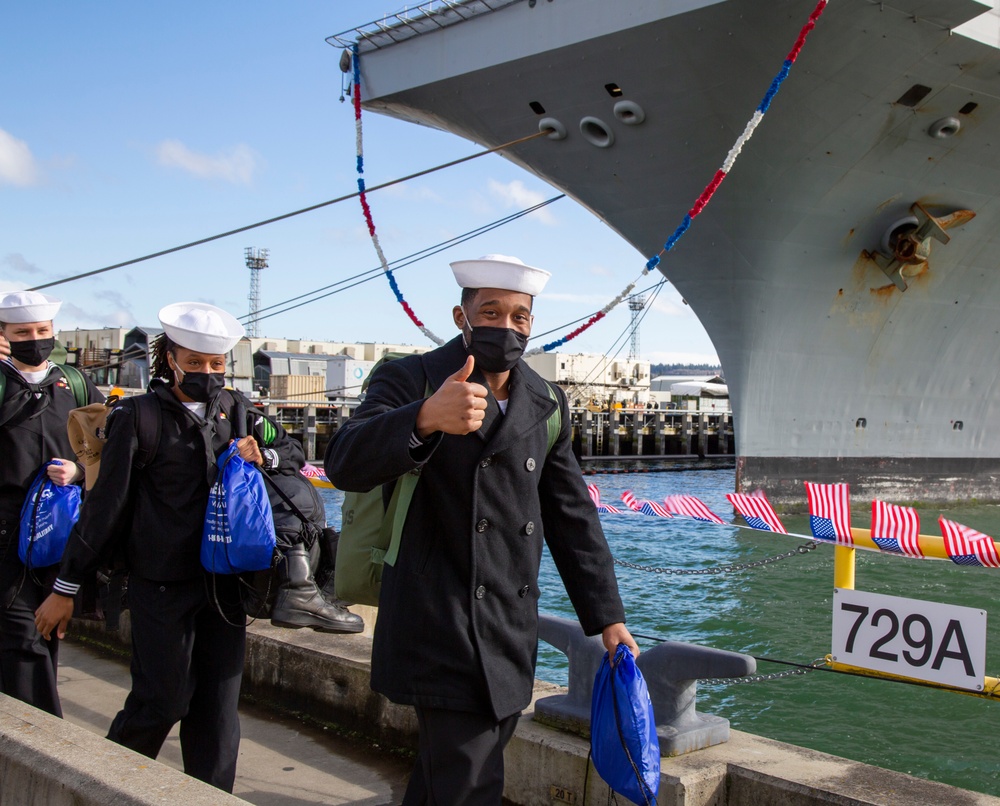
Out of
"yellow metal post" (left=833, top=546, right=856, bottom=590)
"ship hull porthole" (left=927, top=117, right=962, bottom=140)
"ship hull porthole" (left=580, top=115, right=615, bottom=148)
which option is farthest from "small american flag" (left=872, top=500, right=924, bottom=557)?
"ship hull porthole" (left=927, top=117, right=962, bottom=140)

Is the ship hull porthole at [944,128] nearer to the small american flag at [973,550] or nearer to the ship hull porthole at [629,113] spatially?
the ship hull porthole at [629,113]

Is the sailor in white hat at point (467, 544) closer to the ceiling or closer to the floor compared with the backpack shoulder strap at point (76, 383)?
closer to the floor

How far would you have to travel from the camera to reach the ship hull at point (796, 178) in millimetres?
10609

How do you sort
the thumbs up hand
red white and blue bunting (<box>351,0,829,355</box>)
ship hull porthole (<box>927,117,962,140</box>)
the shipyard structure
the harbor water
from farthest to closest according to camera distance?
1. the shipyard structure
2. ship hull porthole (<box>927,117,962,140</box>)
3. red white and blue bunting (<box>351,0,829,355</box>)
4. the harbor water
5. the thumbs up hand

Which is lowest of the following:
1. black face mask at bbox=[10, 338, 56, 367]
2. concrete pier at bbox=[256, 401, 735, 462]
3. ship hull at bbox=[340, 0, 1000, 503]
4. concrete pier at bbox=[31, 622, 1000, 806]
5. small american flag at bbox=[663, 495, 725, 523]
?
concrete pier at bbox=[31, 622, 1000, 806]

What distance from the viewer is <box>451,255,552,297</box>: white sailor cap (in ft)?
6.95

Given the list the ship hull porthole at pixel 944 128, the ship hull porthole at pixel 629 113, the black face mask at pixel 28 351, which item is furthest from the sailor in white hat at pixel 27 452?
the ship hull porthole at pixel 944 128

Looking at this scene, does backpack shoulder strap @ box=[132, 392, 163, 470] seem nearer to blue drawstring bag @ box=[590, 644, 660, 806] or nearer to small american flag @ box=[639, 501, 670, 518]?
blue drawstring bag @ box=[590, 644, 660, 806]

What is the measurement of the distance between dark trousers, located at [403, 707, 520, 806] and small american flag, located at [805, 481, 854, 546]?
2.15 m

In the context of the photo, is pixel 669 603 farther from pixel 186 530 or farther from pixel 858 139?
pixel 186 530

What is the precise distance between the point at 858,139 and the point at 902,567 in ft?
17.6

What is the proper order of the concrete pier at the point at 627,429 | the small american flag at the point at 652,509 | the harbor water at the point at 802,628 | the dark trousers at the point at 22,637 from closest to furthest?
the dark trousers at the point at 22,637, the harbor water at the point at 802,628, the small american flag at the point at 652,509, the concrete pier at the point at 627,429

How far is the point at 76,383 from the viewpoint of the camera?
3711mm

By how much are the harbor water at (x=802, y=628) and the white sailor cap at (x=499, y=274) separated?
440 centimetres
